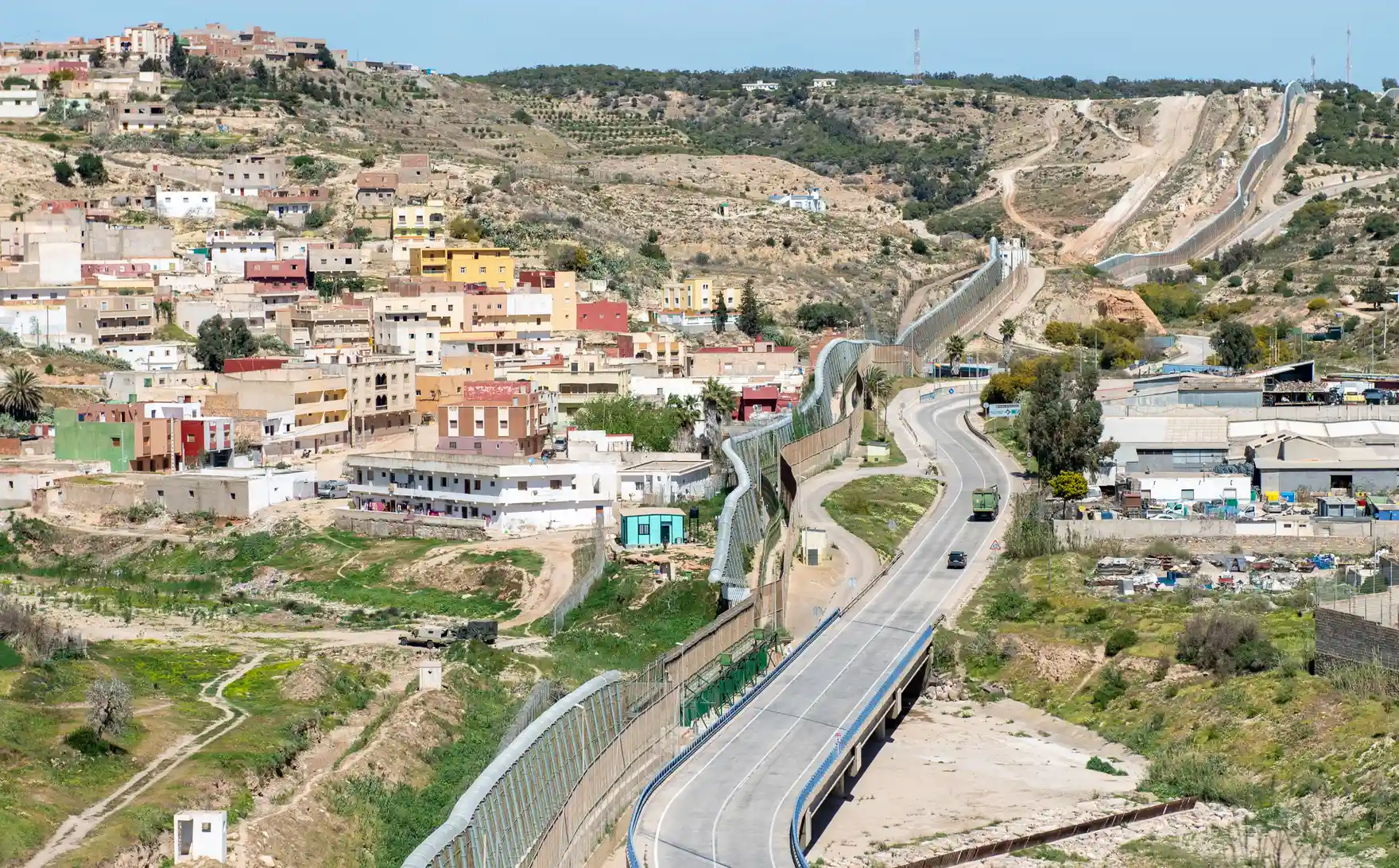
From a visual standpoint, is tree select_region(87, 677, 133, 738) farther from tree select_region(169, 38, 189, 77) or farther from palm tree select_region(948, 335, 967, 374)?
tree select_region(169, 38, 189, 77)

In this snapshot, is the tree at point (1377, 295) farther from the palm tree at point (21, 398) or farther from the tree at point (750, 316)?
the palm tree at point (21, 398)

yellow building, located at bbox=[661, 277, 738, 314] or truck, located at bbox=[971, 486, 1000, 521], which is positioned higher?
yellow building, located at bbox=[661, 277, 738, 314]

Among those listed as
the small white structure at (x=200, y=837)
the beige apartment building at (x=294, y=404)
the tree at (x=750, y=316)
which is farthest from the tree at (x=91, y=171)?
the small white structure at (x=200, y=837)

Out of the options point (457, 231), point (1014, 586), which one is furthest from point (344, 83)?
point (1014, 586)

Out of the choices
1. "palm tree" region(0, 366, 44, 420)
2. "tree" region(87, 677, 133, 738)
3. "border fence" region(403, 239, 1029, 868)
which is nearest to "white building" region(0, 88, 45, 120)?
"palm tree" region(0, 366, 44, 420)

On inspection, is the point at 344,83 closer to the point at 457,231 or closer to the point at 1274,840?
the point at 457,231

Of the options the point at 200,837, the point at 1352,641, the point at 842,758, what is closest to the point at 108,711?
the point at 200,837

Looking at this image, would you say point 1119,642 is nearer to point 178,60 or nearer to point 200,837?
point 200,837
